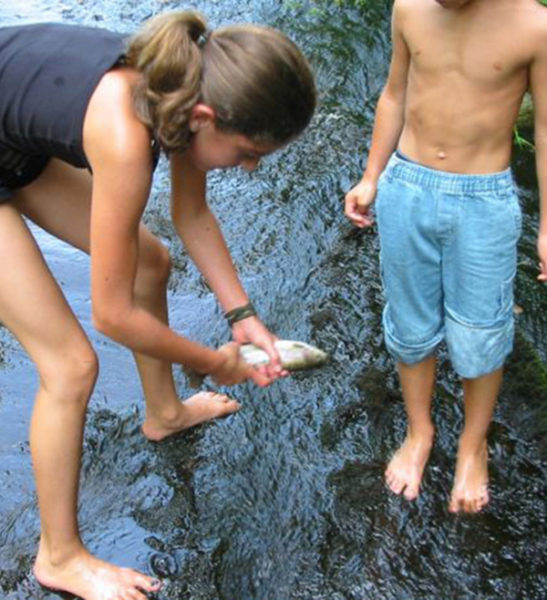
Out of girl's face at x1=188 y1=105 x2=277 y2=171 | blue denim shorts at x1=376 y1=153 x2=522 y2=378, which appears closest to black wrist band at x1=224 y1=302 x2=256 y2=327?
blue denim shorts at x1=376 y1=153 x2=522 y2=378

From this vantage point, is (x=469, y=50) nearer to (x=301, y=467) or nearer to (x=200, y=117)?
(x=200, y=117)

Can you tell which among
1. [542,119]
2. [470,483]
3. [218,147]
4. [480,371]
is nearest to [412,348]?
[480,371]

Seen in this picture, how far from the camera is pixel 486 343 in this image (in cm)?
262

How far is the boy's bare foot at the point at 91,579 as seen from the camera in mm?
2551

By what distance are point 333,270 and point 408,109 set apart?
1465 millimetres

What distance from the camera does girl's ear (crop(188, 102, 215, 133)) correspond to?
6.49ft

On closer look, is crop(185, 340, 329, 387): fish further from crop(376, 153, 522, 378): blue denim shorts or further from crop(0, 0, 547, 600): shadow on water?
crop(0, 0, 547, 600): shadow on water

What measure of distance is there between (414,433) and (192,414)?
2.64ft

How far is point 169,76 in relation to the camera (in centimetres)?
197

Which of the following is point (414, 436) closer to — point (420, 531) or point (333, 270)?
point (420, 531)

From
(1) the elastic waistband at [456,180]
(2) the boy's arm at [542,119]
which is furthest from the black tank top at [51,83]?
(2) the boy's arm at [542,119]

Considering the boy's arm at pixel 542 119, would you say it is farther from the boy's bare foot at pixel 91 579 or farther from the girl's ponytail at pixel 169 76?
the boy's bare foot at pixel 91 579

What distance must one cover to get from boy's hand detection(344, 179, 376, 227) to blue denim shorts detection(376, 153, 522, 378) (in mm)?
125

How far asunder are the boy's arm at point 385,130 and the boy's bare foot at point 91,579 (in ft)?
4.34
